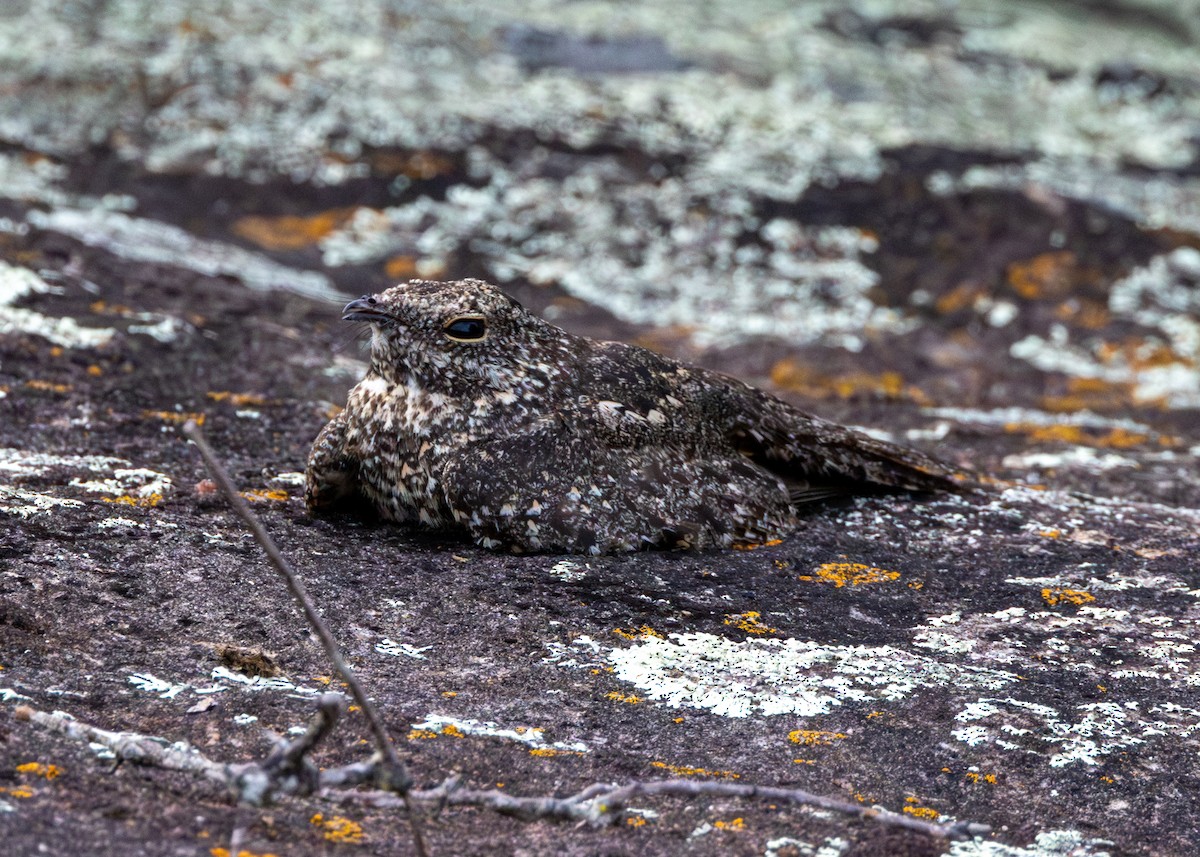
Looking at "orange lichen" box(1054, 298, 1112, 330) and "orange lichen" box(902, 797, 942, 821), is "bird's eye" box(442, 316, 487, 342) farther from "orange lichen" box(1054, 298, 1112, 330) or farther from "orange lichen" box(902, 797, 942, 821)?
"orange lichen" box(1054, 298, 1112, 330)

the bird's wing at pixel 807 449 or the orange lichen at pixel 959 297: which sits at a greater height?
the orange lichen at pixel 959 297

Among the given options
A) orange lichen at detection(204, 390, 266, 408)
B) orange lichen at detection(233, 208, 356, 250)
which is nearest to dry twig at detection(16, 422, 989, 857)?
orange lichen at detection(204, 390, 266, 408)

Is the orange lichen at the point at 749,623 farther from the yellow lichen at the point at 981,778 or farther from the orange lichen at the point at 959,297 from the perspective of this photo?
the orange lichen at the point at 959,297

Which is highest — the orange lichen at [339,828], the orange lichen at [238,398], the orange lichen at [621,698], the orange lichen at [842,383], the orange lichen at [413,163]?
the orange lichen at [413,163]

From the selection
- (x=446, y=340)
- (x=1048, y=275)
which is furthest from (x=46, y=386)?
(x=1048, y=275)

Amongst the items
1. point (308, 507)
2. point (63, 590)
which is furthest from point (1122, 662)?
point (63, 590)

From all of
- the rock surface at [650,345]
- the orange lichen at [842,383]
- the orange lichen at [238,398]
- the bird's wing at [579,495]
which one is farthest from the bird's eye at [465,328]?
the orange lichen at [842,383]

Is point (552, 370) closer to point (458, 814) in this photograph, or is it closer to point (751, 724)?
point (751, 724)
